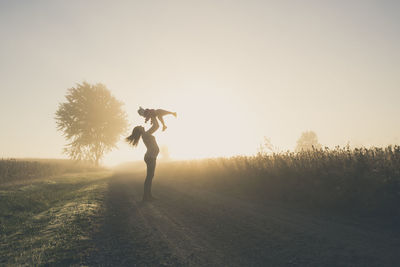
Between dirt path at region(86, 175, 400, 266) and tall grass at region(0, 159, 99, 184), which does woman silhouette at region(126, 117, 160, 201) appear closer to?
dirt path at region(86, 175, 400, 266)

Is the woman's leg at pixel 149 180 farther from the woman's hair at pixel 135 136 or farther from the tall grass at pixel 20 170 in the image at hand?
the tall grass at pixel 20 170

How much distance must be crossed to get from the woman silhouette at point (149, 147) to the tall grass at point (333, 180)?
3278 millimetres

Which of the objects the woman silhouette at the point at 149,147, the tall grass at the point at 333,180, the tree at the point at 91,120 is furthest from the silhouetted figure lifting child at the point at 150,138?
the tree at the point at 91,120

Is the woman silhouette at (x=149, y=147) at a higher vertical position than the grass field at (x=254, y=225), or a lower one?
higher

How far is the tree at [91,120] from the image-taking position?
27422 millimetres

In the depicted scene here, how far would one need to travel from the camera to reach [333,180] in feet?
17.9

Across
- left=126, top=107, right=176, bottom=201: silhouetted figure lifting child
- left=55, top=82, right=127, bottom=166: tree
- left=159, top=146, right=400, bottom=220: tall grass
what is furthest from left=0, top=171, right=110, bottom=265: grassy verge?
left=55, top=82, right=127, bottom=166: tree

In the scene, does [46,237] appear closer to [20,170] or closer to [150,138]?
[150,138]

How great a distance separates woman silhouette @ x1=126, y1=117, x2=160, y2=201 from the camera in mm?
6188

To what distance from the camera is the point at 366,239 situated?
9.69 ft

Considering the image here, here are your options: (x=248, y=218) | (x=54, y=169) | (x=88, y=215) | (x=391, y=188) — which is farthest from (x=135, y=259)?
(x=54, y=169)

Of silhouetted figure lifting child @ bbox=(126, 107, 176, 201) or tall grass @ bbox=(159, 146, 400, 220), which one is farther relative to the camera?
silhouetted figure lifting child @ bbox=(126, 107, 176, 201)

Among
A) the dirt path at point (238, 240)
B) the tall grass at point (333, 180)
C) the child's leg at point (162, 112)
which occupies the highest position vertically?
the child's leg at point (162, 112)

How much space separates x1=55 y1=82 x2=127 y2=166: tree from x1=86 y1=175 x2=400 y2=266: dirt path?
92.1 feet
